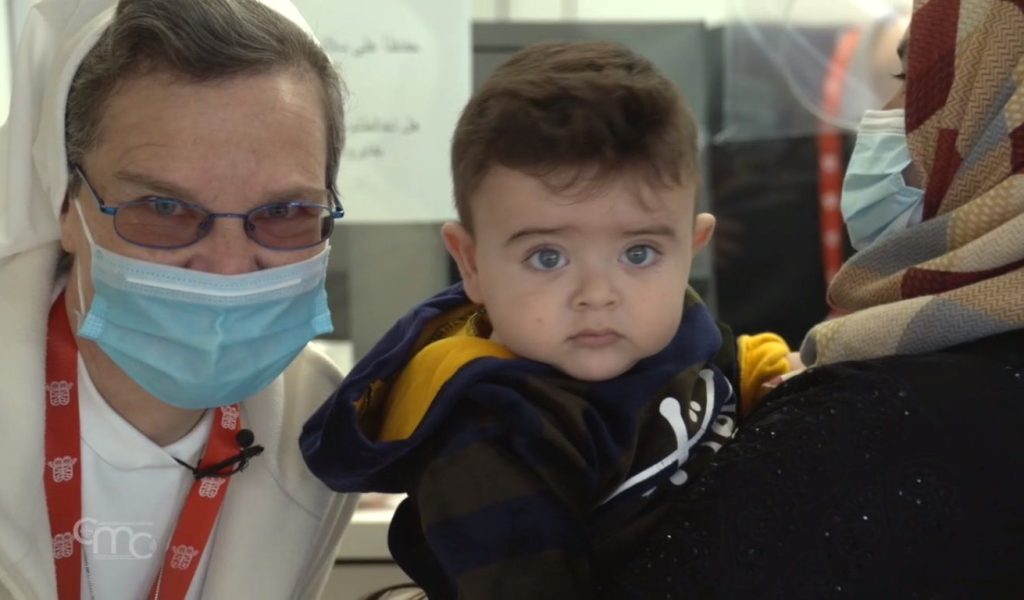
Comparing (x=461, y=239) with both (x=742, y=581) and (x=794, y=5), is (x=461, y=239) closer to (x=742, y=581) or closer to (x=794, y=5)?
(x=742, y=581)

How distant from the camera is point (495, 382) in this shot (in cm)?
126

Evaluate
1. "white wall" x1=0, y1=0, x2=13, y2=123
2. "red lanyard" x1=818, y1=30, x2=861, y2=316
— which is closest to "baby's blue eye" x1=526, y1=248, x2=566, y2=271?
"white wall" x1=0, y1=0, x2=13, y2=123

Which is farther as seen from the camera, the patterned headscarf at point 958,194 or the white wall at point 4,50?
the white wall at point 4,50

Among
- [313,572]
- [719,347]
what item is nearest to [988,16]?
[719,347]

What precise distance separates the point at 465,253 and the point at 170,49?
19.0 inches

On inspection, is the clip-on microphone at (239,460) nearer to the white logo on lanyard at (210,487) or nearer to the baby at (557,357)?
the white logo on lanyard at (210,487)

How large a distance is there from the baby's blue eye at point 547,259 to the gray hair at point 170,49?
516mm

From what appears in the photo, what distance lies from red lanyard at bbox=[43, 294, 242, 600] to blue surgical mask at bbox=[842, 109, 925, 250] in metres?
0.89

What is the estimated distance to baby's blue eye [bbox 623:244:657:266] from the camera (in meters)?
1.27

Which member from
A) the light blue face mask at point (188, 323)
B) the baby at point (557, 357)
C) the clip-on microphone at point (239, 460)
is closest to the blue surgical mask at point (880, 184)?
the baby at point (557, 357)

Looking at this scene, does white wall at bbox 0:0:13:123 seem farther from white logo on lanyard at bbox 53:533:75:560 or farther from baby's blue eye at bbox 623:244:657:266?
baby's blue eye at bbox 623:244:657:266

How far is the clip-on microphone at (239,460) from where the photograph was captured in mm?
1608

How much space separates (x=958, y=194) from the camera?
1.24 meters

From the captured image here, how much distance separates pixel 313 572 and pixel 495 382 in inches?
23.9
